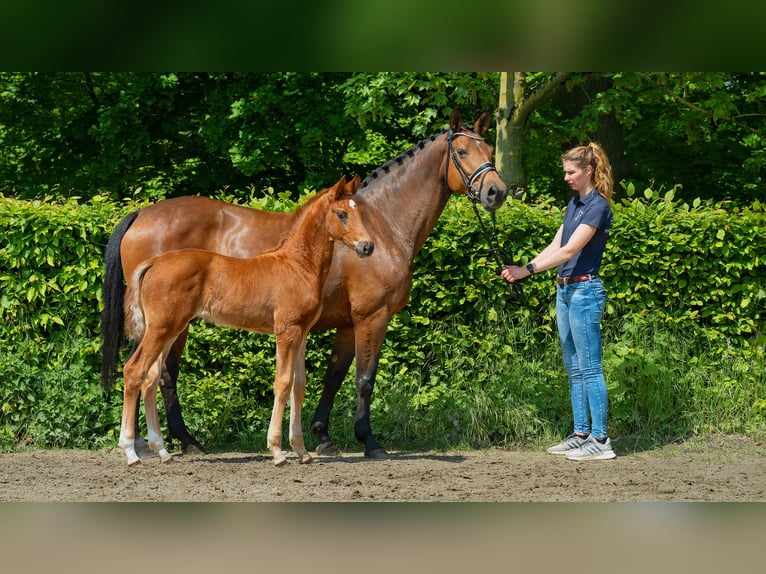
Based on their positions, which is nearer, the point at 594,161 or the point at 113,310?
the point at 594,161

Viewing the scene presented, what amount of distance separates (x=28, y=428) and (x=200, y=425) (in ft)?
5.23

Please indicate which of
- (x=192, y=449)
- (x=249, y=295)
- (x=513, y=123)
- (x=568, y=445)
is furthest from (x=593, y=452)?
(x=513, y=123)

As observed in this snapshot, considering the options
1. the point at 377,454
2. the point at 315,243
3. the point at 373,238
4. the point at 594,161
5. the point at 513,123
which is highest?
the point at 513,123

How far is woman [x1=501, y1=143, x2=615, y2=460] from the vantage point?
6.71 metres

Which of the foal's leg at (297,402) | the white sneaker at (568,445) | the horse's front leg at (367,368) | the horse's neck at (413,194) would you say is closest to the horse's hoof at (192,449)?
the foal's leg at (297,402)

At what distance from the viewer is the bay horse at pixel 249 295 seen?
6.27m

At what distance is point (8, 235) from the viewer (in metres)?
7.90

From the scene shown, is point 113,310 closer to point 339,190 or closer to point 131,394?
point 131,394

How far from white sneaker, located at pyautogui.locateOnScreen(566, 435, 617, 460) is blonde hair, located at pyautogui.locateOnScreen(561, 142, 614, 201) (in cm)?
204

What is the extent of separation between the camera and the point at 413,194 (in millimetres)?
7410

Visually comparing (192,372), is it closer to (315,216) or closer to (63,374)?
(63,374)

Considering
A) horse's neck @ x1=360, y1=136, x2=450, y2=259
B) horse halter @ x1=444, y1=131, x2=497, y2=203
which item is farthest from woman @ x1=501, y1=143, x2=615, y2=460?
horse's neck @ x1=360, y1=136, x2=450, y2=259

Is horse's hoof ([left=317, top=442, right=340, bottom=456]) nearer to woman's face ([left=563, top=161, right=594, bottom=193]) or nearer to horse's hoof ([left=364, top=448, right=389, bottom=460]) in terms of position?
horse's hoof ([left=364, top=448, right=389, bottom=460])

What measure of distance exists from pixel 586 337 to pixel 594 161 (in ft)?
4.60
